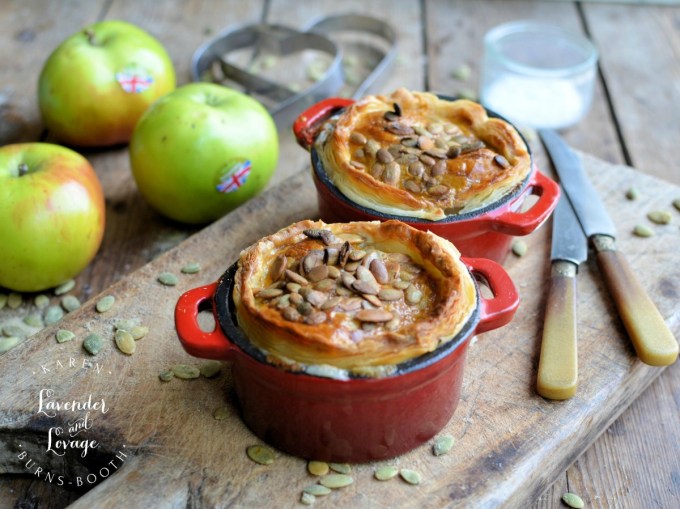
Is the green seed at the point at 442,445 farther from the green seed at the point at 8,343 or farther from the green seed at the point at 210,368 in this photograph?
the green seed at the point at 8,343

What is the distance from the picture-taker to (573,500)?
1.84 m

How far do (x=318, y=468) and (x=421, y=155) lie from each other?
0.87m

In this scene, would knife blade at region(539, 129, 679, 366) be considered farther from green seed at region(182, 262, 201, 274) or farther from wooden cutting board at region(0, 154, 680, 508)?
green seed at region(182, 262, 201, 274)

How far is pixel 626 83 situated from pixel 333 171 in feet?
6.36

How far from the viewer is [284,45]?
3.50m

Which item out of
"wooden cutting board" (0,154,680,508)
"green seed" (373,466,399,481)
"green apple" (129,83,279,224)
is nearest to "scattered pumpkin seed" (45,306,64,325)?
"wooden cutting board" (0,154,680,508)

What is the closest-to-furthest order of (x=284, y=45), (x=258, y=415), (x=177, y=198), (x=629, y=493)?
(x=258, y=415), (x=629, y=493), (x=177, y=198), (x=284, y=45)

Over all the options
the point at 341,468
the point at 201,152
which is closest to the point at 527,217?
the point at 341,468

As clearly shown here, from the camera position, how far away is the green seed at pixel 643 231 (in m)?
2.41

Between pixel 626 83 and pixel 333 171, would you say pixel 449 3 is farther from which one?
pixel 333 171

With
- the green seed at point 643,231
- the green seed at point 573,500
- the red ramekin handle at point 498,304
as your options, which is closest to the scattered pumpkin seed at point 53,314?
the red ramekin handle at point 498,304

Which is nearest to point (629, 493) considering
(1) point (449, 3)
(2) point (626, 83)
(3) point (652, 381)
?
(3) point (652, 381)

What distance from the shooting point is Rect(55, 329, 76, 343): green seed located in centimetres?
201

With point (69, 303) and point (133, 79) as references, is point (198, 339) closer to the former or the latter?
point (69, 303)
